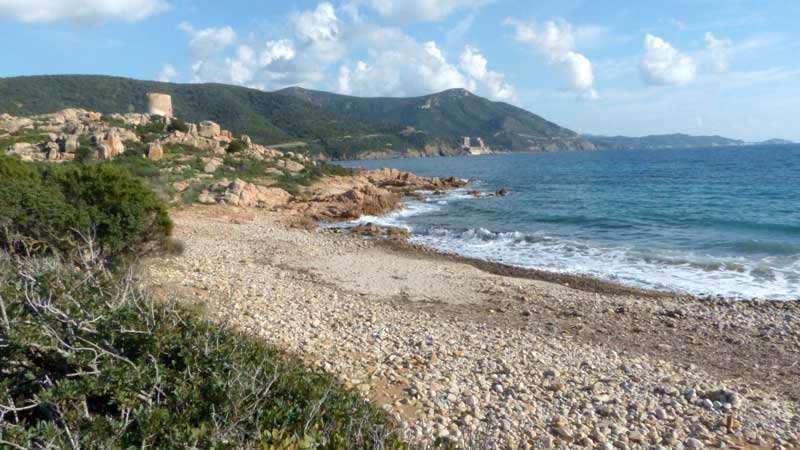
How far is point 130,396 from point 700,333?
10.9m

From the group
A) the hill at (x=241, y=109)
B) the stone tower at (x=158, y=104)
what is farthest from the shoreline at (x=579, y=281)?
the hill at (x=241, y=109)

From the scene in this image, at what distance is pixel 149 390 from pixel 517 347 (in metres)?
6.38

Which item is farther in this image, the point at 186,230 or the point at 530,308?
the point at 186,230

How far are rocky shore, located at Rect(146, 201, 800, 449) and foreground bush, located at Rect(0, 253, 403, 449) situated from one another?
1413 millimetres

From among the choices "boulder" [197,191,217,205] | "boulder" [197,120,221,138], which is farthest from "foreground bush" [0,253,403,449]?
"boulder" [197,120,221,138]

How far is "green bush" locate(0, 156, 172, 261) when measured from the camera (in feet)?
31.7

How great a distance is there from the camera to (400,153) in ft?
469

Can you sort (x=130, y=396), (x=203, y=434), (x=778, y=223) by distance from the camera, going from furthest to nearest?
1. (x=778, y=223)
2. (x=130, y=396)
3. (x=203, y=434)

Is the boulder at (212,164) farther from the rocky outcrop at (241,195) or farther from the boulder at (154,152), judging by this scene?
the rocky outcrop at (241,195)

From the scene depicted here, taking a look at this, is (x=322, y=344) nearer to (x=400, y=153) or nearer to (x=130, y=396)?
(x=130, y=396)

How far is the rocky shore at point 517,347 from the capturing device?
20.2ft

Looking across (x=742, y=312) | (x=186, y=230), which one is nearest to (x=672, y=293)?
(x=742, y=312)

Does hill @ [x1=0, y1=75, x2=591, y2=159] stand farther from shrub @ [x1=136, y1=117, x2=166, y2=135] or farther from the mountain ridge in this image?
shrub @ [x1=136, y1=117, x2=166, y2=135]

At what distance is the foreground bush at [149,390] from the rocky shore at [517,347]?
1.41 metres
